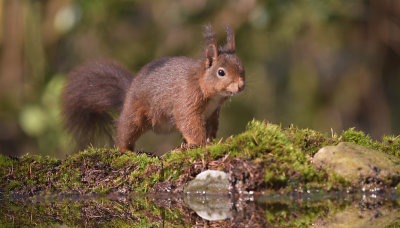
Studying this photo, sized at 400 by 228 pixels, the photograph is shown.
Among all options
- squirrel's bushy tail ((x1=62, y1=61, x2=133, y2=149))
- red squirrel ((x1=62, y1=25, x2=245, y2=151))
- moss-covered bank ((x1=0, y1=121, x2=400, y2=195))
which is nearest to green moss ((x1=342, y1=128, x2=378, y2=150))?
moss-covered bank ((x1=0, y1=121, x2=400, y2=195))

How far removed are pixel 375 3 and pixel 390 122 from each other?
1999 millimetres

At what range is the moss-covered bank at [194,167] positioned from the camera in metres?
3.66

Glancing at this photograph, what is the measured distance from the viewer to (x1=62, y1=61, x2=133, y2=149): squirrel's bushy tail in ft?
20.3

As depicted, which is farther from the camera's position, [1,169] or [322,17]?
[322,17]

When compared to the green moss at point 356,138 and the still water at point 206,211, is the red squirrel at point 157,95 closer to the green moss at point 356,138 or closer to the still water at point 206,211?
the green moss at point 356,138

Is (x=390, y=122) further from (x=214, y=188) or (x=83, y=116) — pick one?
(x=214, y=188)

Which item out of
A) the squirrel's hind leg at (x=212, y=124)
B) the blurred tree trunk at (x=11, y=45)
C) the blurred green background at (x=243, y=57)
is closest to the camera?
the squirrel's hind leg at (x=212, y=124)

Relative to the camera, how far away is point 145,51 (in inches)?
360

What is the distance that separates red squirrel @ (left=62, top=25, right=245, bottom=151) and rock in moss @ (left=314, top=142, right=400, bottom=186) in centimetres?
154

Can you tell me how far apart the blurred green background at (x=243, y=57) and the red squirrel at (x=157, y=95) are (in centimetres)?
170

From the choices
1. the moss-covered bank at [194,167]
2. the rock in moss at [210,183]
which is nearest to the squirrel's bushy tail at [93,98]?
the moss-covered bank at [194,167]

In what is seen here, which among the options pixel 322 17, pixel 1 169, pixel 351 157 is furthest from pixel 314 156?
pixel 322 17

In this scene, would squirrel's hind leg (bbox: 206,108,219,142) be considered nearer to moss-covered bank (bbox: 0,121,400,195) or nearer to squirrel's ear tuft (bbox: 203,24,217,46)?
squirrel's ear tuft (bbox: 203,24,217,46)

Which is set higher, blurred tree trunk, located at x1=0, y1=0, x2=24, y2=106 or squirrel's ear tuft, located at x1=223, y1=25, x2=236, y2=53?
blurred tree trunk, located at x1=0, y1=0, x2=24, y2=106
